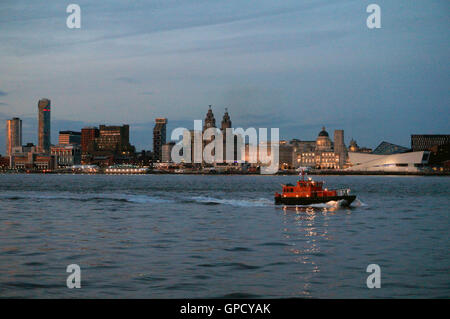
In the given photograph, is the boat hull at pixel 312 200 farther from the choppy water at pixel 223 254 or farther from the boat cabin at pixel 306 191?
the choppy water at pixel 223 254

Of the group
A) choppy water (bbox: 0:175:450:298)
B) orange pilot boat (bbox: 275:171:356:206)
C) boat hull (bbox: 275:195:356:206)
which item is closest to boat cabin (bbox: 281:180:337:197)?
orange pilot boat (bbox: 275:171:356:206)

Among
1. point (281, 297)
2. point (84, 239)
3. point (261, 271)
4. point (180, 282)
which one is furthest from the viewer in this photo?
point (84, 239)

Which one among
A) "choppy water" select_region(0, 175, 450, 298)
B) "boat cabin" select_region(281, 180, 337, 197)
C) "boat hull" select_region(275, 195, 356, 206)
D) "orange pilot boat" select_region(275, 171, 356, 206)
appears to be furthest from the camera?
"boat cabin" select_region(281, 180, 337, 197)

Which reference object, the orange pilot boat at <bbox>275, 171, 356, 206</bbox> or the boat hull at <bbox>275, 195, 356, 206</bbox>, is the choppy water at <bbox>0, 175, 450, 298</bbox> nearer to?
the boat hull at <bbox>275, 195, 356, 206</bbox>

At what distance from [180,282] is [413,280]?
8838mm

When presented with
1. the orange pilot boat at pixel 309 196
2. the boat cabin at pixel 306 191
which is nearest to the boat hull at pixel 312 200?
the orange pilot boat at pixel 309 196

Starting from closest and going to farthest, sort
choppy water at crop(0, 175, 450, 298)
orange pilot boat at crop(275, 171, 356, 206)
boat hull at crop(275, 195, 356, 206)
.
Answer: choppy water at crop(0, 175, 450, 298) < boat hull at crop(275, 195, 356, 206) < orange pilot boat at crop(275, 171, 356, 206)

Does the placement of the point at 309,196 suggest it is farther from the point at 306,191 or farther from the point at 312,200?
the point at 306,191

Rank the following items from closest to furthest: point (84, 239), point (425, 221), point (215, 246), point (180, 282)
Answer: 1. point (180, 282)
2. point (215, 246)
3. point (84, 239)
4. point (425, 221)

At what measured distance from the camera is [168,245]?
99.6 feet
